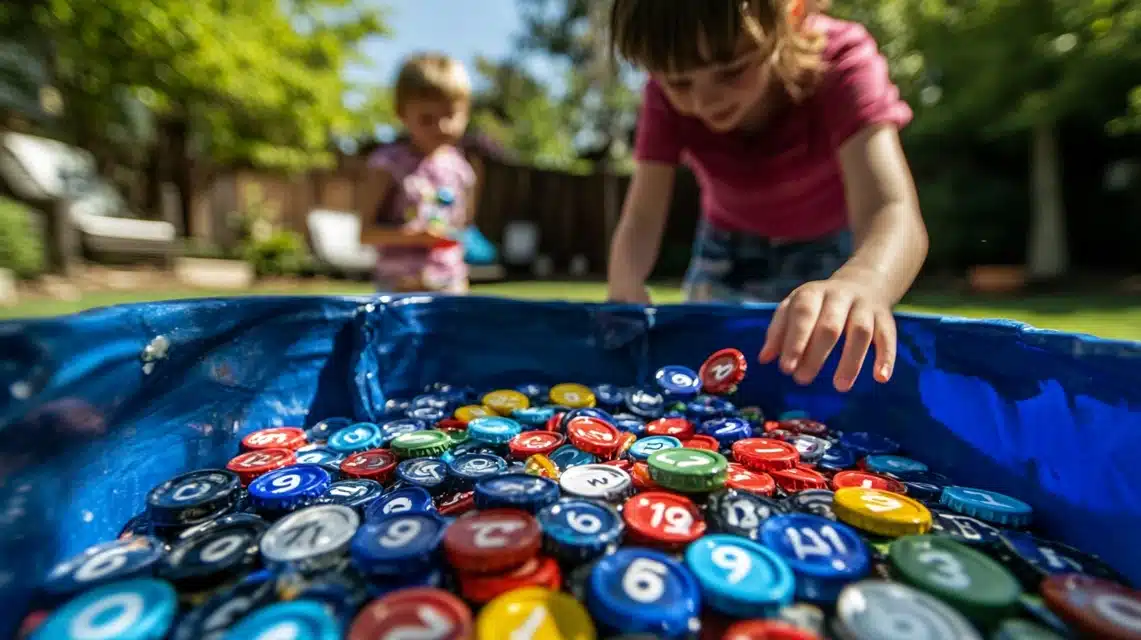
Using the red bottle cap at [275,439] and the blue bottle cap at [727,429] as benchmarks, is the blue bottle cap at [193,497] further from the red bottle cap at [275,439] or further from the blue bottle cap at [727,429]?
the blue bottle cap at [727,429]

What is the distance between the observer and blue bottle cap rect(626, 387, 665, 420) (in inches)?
64.6

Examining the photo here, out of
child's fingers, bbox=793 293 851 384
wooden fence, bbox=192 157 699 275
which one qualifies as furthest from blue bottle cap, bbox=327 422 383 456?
wooden fence, bbox=192 157 699 275

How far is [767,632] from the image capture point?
0.74 metres

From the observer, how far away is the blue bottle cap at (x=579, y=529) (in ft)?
3.01

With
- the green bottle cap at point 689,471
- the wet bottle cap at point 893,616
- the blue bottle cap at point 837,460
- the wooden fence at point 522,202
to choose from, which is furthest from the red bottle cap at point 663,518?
the wooden fence at point 522,202

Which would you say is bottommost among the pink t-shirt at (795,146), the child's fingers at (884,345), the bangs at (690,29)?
the child's fingers at (884,345)

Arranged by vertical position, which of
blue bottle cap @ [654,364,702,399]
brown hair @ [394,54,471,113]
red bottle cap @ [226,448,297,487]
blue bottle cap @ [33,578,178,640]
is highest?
brown hair @ [394,54,471,113]

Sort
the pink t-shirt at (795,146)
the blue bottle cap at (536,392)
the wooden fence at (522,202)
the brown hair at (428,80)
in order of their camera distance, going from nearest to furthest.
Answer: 1. the pink t-shirt at (795,146)
2. the blue bottle cap at (536,392)
3. the brown hair at (428,80)
4. the wooden fence at (522,202)

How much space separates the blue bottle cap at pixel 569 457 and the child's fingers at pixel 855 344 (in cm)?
60

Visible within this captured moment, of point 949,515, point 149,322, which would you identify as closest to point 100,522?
point 149,322

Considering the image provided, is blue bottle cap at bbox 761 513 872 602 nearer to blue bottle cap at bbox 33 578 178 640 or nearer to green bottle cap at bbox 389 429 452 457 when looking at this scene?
green bottle cap at bbox 389 429 452 457

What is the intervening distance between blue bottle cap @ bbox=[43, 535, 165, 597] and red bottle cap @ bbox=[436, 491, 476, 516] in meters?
0.48

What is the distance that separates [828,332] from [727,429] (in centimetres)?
57

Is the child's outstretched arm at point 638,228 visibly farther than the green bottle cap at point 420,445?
Yes
